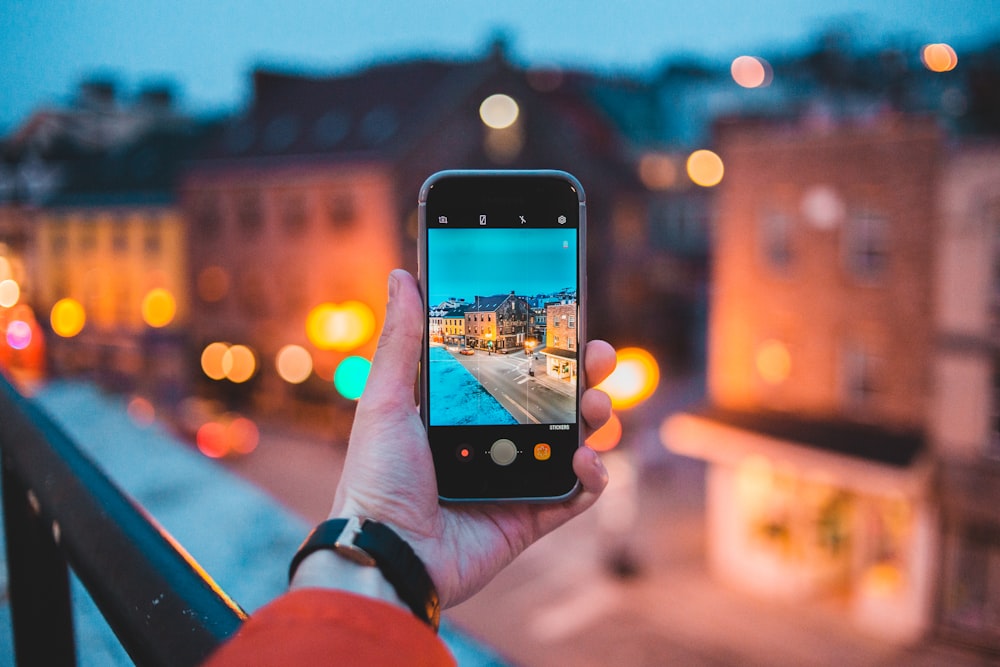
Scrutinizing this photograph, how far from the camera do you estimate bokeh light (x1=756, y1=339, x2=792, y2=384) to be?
12578mm

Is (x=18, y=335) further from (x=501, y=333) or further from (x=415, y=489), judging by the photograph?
(x=415, y=489)

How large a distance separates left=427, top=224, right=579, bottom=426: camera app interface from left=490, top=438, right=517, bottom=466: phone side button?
0.04 m

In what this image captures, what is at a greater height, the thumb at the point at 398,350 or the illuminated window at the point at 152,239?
the illuminated window at the point at 152,239

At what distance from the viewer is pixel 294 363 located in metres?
20.0

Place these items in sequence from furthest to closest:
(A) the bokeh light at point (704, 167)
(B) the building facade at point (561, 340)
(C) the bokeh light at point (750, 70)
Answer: (A) the bokeh light at point (704, 167), (C) the bokeh light at point (750, 70), (B) the building facade at point (561, 340)

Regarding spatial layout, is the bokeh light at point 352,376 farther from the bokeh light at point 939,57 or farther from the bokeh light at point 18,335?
the bokeh light at point 939,57

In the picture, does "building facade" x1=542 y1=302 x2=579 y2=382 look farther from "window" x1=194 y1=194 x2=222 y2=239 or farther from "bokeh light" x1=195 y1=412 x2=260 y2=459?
"window" x1=194 y1=194 x2=222 y2=239

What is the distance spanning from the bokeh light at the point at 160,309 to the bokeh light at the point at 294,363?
5148 mm

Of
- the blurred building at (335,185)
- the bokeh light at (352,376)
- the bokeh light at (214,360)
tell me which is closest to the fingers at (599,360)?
the bokeh light at (352,376)

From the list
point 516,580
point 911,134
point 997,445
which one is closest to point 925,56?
point 911,134

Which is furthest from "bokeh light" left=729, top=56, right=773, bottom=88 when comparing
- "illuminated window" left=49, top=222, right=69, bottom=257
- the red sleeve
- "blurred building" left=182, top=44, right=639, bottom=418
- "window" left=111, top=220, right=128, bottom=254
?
"illuminated window" left=49, top=222, right=69, bottom=257

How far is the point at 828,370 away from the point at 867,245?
1948mm

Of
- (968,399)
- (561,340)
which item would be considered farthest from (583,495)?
(968,399)

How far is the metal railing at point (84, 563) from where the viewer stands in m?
0.76
